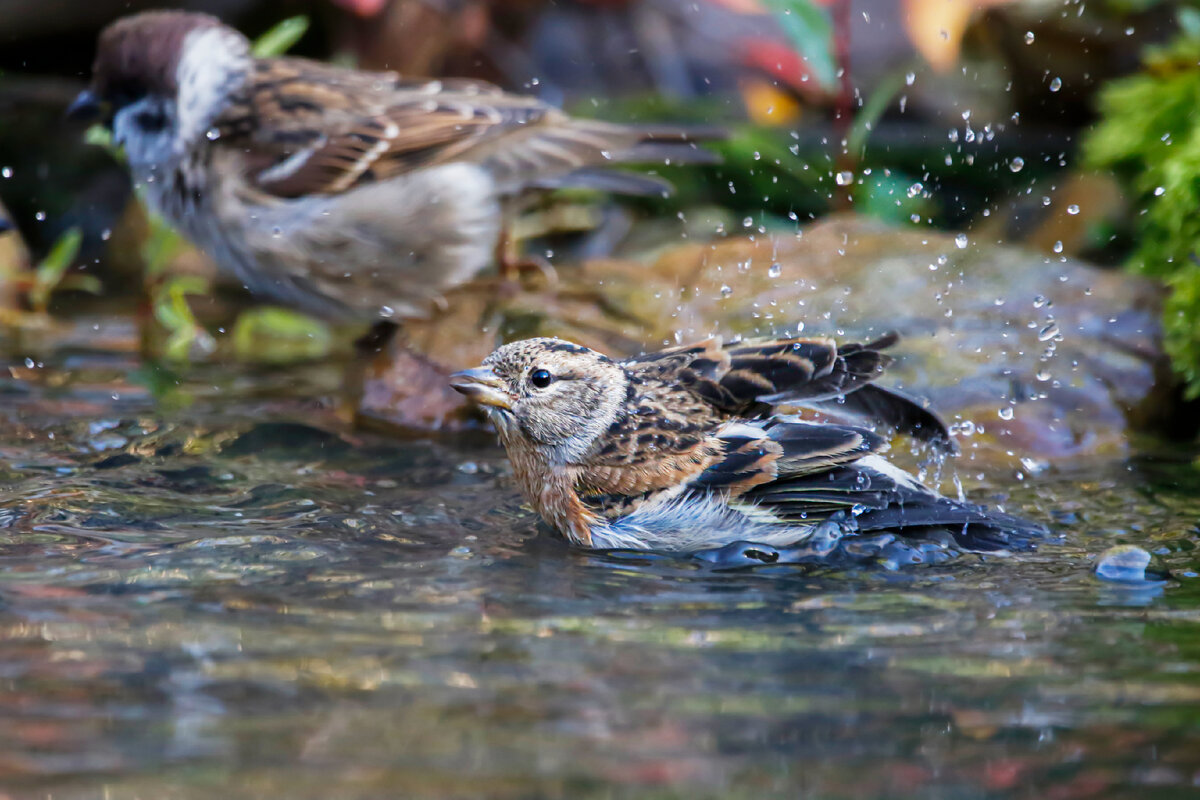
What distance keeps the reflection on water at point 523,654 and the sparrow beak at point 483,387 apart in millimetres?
402

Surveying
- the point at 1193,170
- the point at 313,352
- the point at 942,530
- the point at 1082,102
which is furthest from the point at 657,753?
the point at 1082,102

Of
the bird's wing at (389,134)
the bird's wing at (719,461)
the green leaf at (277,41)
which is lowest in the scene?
the bird's wing at (719,461)

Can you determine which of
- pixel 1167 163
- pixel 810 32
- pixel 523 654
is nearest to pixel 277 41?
pixel 810 32

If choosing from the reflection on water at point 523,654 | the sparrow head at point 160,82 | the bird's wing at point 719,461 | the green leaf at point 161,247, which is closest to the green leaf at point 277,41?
the sparrow head at point 160,82

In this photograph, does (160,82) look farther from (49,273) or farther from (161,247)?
(49,273)

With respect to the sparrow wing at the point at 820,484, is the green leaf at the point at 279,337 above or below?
below

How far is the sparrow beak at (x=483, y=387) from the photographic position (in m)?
4.50

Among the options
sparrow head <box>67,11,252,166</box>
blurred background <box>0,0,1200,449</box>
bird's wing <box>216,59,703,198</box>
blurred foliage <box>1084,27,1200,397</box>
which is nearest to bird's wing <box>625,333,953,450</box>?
blurred background <box>0,0,1200,449</box>

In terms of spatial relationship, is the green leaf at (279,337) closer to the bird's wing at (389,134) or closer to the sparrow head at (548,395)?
the bird's wing at (389,134)

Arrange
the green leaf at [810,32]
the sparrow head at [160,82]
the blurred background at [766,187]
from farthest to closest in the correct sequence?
1. the green leaf at [810,32]
2. the sparrow head at [160,82]
3. the blurred background at [766,187]

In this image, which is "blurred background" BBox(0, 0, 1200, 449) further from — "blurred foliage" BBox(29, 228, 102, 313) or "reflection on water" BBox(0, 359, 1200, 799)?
"reflection on water" BBox(0, 359, 1200, 799)

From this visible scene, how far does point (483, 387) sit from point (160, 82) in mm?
3137

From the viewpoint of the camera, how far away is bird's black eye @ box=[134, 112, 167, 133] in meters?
6.62

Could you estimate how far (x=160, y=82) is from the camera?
259 inches
